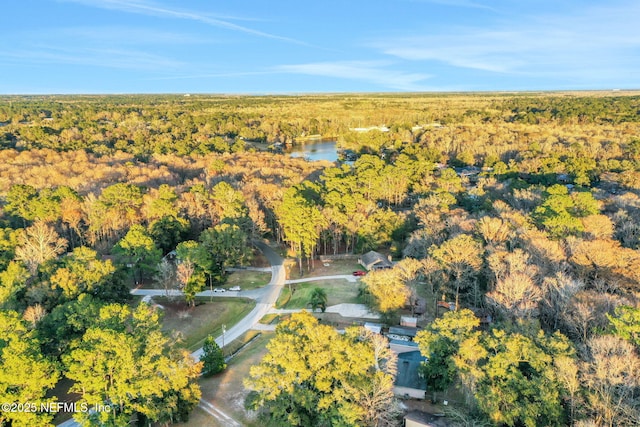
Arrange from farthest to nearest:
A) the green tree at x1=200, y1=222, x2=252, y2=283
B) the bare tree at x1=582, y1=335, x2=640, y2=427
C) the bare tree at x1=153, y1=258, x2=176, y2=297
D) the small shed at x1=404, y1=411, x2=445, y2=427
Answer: the green tree at x1=200, y1=222, x2=252, y2=283 < the bare tree at x1=153, y1=258, x2=176, y2=297 < the small shed at x1=404, y1=411, x2=445, y2=427 < the bare tree at x1=582, y1=335, x2=640, y2=427

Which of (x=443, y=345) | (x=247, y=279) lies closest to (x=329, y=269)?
(x=247, y=279)

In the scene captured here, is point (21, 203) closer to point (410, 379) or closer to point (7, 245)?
point (7, 245)

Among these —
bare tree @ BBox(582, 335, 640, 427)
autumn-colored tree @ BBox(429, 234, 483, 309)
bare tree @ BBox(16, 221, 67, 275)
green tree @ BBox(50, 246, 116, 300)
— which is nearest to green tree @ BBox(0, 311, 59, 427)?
green tree @ BBox(50, 246, 116, 300)

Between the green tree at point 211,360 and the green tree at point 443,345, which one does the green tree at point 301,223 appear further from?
the green tree at point 443,345

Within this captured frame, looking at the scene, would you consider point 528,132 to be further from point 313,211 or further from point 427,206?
point 313,211

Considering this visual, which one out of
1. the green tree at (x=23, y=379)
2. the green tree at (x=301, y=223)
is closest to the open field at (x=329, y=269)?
the green tree at (x=301, y=223)

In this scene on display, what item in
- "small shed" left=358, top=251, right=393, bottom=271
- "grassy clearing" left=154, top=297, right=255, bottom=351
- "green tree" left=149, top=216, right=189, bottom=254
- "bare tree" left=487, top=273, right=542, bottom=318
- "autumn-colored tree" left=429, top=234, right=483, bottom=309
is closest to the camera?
"bare tree" left=487, top=273, right=542, bottom=318

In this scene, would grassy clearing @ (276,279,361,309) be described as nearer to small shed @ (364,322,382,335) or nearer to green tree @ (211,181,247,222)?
small shed @ (364,322,382,335)
